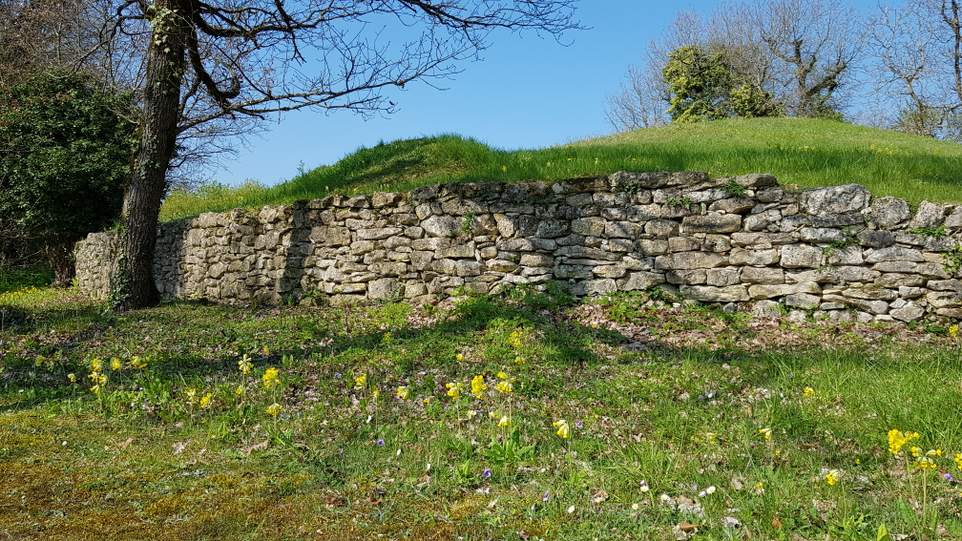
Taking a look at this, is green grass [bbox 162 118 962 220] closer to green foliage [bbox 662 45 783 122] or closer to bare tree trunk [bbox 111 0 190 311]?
bare tree trunk [bbox 111 0 190 311]

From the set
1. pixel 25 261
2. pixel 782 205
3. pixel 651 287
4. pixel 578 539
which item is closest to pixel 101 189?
pixel 25 261

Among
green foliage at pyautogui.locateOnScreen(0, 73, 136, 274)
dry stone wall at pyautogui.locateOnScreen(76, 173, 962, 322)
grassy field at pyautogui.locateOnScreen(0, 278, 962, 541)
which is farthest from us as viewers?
green foliage at pyautogui.locateOnScreen(0, 73, 136, 274)

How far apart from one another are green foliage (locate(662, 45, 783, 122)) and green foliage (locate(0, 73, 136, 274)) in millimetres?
21997

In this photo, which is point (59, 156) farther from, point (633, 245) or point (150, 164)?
point (633, 245)

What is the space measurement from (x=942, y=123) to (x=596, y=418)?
31.5 metres

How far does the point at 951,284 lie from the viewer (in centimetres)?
717

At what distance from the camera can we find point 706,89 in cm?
2920

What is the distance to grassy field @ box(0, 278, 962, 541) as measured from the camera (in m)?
3.09

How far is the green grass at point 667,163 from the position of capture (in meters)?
8.54

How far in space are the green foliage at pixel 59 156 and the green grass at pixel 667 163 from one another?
2078 mm

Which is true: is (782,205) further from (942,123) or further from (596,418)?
(942,123)

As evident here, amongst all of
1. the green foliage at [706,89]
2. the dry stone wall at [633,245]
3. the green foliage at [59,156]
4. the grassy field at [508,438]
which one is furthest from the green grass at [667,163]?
the green foliage at [706,89]

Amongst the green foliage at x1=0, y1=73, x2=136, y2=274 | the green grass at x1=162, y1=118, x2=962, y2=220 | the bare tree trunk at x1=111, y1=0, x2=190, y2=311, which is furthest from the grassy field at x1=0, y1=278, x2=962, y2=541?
the green foliage at x1=0, y1=73, x2=136, y2=274

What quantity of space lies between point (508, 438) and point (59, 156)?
1764cm
